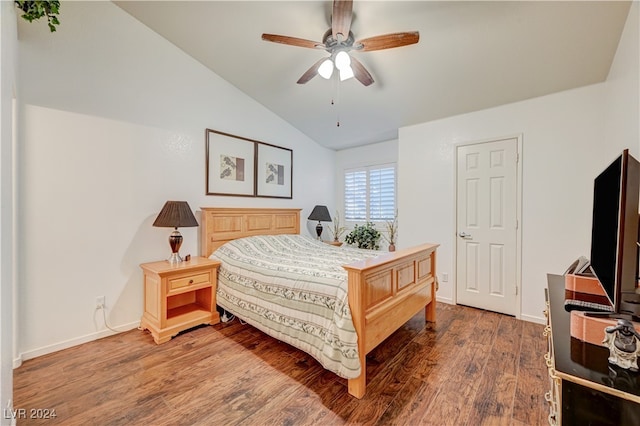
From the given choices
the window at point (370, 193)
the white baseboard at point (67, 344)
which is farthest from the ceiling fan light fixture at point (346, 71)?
the white baseboard at point (67, 344)

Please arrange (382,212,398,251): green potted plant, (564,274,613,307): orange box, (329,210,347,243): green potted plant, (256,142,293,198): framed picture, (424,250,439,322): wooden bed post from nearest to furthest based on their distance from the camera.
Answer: (564,274,613,307): orange box, (424,250,439,322): wooden bed post, (256,142,293,198): framed picture, (382,212,398,251): green potted plant, (329,210,347,243): green potted plant

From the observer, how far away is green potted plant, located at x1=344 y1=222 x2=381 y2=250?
4.48 metres

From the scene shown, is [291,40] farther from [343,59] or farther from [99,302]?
[99,302]

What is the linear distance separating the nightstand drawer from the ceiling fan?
7.54ft

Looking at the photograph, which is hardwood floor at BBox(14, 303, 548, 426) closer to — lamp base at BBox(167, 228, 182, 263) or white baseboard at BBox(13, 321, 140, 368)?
white baseboard at BBox(13, 321, 140, 368)

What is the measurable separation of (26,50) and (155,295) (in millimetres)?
2317

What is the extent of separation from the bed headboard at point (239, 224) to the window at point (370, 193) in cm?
119

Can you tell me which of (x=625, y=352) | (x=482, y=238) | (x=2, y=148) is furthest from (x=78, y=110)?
(x=482, y=238)

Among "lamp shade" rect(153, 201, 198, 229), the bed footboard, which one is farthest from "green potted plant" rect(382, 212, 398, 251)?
"lamp shade" rect(153, 201, 198, 229)

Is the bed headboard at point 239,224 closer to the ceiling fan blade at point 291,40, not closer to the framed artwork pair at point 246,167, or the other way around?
the framed artwork pair at point 246,167

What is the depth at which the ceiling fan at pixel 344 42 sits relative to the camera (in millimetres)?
1842

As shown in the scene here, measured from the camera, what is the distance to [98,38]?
2.53m

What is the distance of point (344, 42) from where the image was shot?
2201mm

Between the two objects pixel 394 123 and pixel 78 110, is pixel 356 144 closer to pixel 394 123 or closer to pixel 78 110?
pixel 394 123
